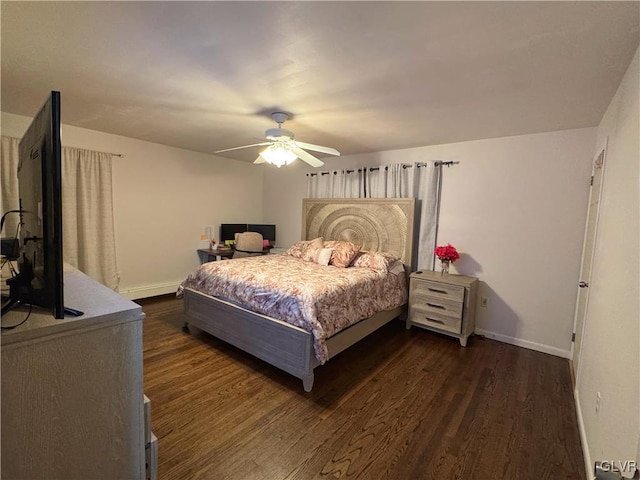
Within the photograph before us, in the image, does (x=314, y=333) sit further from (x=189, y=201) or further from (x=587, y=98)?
(x=189, y=201)

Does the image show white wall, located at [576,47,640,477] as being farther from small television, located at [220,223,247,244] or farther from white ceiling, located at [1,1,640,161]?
small television, located at [220,223,247,244]

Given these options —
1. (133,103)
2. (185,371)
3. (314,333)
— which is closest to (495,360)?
(314,333)

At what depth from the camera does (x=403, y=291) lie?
11.8ft

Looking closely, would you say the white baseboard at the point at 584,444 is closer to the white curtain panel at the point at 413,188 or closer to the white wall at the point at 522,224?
the white wall at the point at 522,224

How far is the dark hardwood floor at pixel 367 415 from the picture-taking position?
163 cm

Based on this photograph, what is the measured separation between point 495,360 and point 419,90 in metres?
2.56

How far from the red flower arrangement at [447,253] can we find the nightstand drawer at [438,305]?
46cm

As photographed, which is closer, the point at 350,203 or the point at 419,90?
the point at 419,90

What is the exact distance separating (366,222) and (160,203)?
301 centimetres

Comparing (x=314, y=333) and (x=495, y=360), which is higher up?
(x=314, y=333)

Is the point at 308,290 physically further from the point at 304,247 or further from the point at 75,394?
the point at 304,247

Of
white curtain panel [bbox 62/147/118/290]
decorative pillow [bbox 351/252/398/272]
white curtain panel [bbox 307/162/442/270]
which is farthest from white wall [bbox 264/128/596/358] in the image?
white curtain panel [bbox 62/147/118/290]

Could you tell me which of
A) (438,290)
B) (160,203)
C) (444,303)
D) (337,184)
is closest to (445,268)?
Result: (438,290)

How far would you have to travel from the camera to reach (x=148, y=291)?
4277 millimetres
